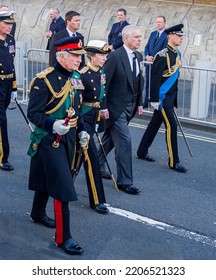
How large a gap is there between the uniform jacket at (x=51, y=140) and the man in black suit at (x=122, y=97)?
172 centimetres

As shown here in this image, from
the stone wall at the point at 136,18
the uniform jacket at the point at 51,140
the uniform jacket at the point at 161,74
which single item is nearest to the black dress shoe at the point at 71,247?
the uniform jacket at the point at 51,140

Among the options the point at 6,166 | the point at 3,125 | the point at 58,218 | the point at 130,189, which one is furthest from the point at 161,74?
the point at 58,218

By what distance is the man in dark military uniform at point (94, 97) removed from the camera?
25.0 feet

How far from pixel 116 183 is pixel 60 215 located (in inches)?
82.7

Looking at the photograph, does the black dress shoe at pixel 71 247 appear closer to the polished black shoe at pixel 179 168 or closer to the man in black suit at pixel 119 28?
the polished black shoe at pixel 179 168

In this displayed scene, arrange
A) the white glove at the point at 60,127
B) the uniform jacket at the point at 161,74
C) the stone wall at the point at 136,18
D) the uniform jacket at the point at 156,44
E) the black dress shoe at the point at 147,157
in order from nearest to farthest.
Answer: the white glove at the point at 60,127 < the uniform jacket at the point at 161,74 < the black dress shoe at the point at 147,157 < the uniform jacket at the point at 156,44 < the stone wall at the point at 136,18

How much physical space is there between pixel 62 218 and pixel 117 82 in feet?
8.02

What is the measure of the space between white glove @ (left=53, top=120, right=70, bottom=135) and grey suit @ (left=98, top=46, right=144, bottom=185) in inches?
76.5

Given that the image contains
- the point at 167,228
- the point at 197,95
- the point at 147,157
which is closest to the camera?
the point at 167,228

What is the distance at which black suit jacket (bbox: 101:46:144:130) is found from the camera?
837 centimetres

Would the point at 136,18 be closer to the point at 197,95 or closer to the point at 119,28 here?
the point at 119,28

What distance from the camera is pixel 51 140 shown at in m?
6.55

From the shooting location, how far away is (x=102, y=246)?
22.1 feet

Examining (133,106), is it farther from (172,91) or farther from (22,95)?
(22,95)
